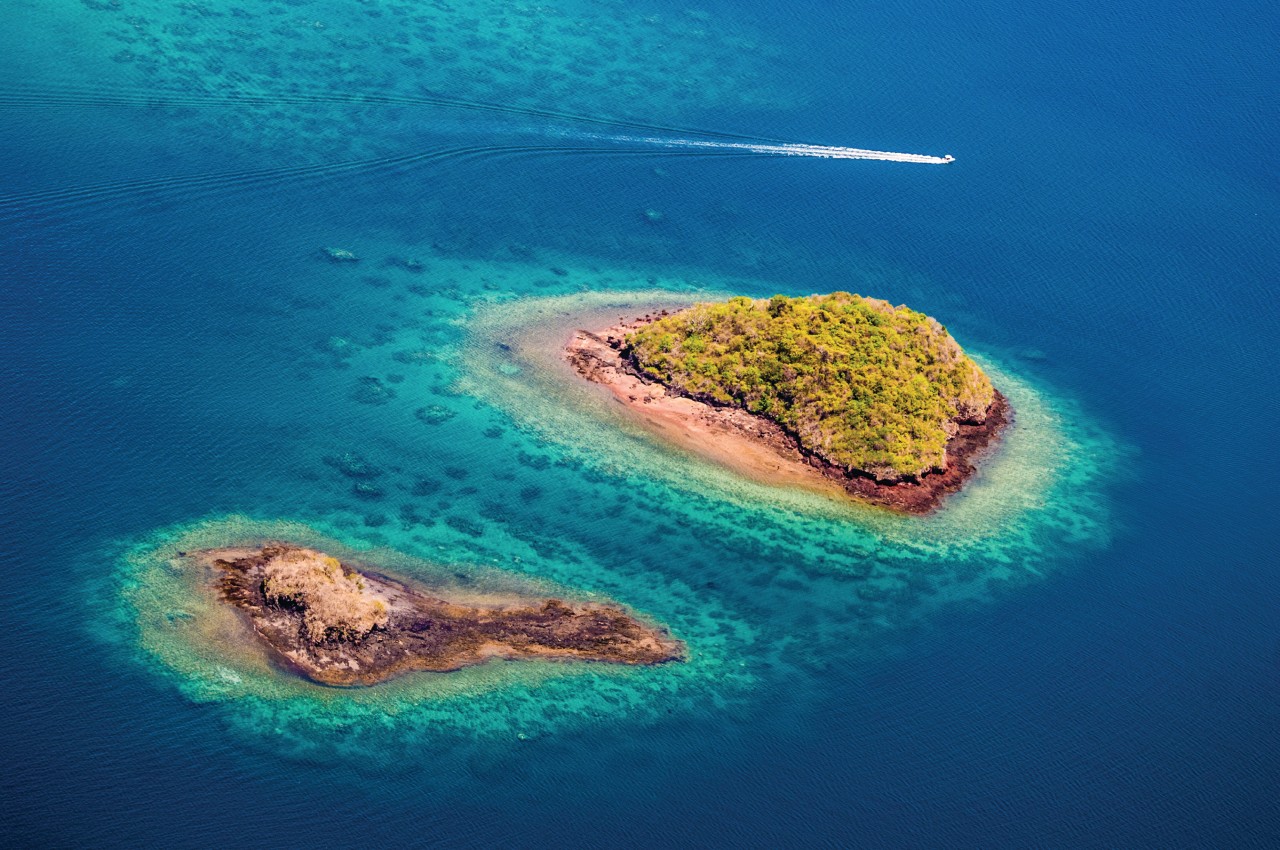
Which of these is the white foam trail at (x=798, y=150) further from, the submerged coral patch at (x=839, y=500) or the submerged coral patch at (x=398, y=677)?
the submerged coral patch at (x=398, y=677)

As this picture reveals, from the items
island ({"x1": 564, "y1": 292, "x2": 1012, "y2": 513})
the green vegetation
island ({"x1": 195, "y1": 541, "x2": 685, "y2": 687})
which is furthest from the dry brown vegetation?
the green vegetation

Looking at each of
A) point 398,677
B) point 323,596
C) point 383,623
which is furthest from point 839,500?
point 323,596

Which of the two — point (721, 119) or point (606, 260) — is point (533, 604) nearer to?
point (606, 260)

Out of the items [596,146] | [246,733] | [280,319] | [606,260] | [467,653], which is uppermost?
[596,146]

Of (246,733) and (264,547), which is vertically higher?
(264,547)

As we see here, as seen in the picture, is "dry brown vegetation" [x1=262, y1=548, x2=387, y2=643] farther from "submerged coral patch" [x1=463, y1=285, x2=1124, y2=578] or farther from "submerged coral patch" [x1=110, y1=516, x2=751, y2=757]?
"submerged coral patch" [x1=463, y1=285, x2=1124, y2=578]

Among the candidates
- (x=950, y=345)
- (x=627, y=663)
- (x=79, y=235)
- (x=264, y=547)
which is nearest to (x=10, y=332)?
(x=79, y=235)

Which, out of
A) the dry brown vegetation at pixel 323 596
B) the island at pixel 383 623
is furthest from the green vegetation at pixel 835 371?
the dry brown vegetation at pixel 323 596
